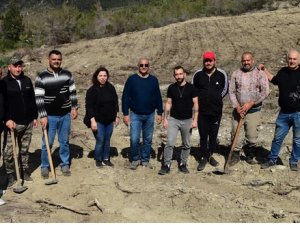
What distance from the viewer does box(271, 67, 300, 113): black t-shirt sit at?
6551mm

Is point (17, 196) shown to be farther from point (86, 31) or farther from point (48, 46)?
point (86, 31)

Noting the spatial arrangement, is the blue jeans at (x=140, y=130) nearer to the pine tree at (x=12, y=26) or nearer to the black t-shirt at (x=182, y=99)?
the black t-shirt at (x=182, y=99)

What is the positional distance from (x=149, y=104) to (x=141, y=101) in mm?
137

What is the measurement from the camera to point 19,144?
21.7 ft

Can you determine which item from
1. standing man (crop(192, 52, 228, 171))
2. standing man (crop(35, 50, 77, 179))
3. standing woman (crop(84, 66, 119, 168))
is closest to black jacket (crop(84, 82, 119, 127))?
standing woman (crop(84, 66, 119, 168))

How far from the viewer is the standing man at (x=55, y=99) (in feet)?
20.8

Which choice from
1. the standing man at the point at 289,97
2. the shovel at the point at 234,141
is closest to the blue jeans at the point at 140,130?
the shovel at the point at 234,141

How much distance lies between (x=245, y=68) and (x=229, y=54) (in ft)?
36.5

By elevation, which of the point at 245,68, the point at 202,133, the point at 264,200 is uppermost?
the point at 245,68

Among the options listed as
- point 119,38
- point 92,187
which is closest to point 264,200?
point 92,187

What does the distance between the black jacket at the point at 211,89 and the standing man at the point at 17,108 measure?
91.1 inches

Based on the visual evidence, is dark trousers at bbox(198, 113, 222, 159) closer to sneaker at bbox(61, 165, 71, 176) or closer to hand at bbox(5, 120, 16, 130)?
sneaker at bbox(61, 165, 71, 176)

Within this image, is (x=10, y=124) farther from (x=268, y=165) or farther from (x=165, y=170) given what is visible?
(x=268, y=165)

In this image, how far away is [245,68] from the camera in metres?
6.72
